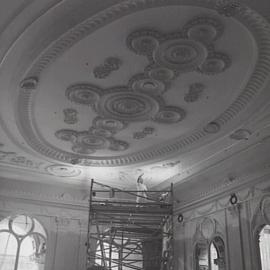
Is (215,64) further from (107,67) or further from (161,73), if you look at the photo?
(107,67)

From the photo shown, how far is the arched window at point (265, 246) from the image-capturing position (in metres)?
6.23

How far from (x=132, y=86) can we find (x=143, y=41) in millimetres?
905

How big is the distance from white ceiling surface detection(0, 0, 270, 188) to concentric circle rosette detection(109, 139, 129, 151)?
18 mm

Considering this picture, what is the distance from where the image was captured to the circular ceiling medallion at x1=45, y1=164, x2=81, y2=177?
7716 mm

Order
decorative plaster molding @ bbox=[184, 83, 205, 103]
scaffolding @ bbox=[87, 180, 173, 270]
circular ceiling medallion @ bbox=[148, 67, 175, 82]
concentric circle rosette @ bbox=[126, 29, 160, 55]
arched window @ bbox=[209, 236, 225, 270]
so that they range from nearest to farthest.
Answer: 1. concentric circle rosette @ bbox=[126, 29, 160, 55]
2. circular ceiling medallion @ bbox=[148, 67, 175, 82]
3. decorative plaster molding @ bbox=[184, 83, 205, 103]
4. arched window @ bbox=[209, 236, 225, 270]
5. scaffolding @ bbox=[87, 180, 173, 270]

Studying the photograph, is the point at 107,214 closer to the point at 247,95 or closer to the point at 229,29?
the point at 247,95

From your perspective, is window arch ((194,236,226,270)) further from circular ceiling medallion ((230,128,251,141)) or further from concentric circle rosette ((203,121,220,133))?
concentric circle rosette ((203,121,220,133))

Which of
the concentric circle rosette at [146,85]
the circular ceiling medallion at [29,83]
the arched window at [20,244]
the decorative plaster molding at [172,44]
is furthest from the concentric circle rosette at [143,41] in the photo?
the arched window at [20,244]

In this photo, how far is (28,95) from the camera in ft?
16.0

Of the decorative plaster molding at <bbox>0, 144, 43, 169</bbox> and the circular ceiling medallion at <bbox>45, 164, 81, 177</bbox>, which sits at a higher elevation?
the circular ceiling medallion at <bbox>45, 164, 81, 177</bbox>

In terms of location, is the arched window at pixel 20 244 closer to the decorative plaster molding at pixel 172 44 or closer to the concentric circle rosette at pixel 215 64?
the decorative plaster molding at pixel 172 44

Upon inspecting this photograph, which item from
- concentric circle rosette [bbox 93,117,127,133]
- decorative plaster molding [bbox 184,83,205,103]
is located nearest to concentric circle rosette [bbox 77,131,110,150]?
concentric circle rosette [bbox 93,117,127,133]

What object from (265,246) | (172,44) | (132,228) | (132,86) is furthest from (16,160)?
(265,246)

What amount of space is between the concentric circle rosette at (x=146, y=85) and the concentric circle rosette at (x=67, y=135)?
1725 millimetres
